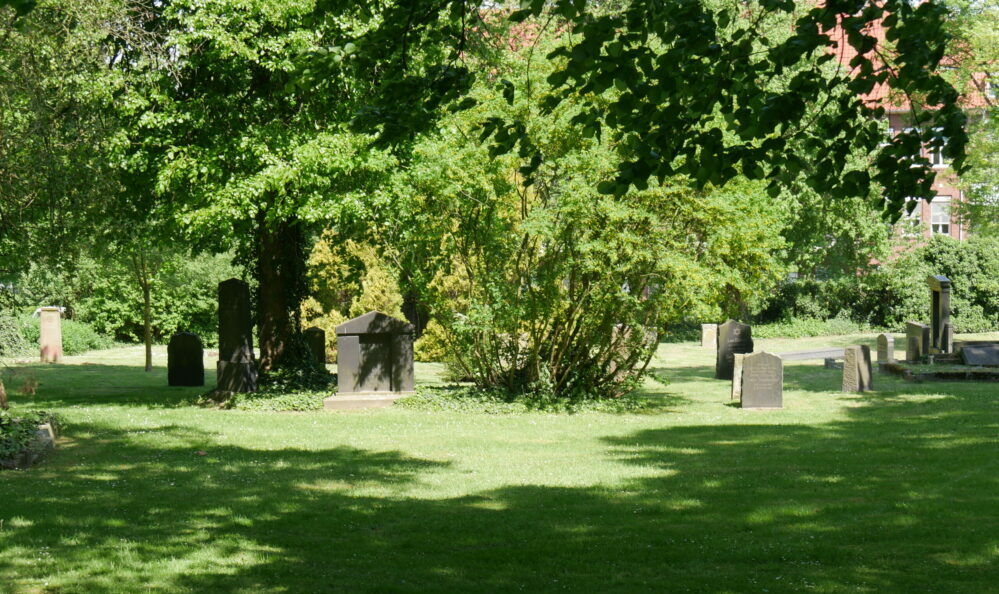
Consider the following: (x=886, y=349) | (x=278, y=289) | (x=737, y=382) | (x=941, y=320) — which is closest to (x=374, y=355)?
(x=278, y=289)

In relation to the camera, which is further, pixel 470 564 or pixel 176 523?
pixel 176 523

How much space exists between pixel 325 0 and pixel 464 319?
12193 mm

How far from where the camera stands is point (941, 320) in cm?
2955

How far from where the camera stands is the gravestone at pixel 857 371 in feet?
72.0

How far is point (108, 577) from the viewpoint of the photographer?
7.07 m

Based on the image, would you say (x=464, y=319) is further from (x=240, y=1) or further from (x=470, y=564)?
(x=470, y=564)

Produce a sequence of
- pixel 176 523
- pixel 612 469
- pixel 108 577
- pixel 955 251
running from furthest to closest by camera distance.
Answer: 1. pixel 955 251
2. pixel 612 469
3. pixel 176 523
4. pixel 108 577

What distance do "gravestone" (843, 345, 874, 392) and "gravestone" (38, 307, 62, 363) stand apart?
80.1 ft

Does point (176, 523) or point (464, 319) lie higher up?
point (464, 319)

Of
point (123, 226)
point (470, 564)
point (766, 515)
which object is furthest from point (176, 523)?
point (123, 226)

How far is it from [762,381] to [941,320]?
12414 mm

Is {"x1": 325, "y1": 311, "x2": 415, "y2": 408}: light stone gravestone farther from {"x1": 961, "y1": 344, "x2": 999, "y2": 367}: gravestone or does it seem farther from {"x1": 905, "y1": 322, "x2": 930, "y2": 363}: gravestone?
{"x1": 905, "y1": 322, "x2": 930, "y2": 363}: gravestone

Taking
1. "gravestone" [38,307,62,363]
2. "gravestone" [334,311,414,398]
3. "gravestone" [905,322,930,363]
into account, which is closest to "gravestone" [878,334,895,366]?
"gravestone" [905,322,930,363]

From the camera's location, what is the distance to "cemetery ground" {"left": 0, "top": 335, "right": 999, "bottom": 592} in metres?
7.27
